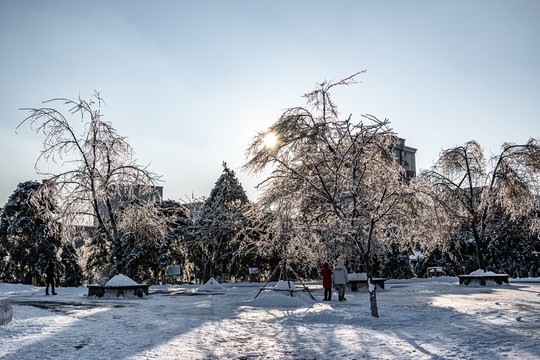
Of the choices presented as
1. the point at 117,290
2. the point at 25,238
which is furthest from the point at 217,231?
the point at 117,290

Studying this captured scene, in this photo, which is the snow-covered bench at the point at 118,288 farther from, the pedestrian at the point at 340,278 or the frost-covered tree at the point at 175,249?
the frost-covered tree at the point at 175,249

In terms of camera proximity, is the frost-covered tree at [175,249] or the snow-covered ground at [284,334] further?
the frost-covered tree at [175,249]

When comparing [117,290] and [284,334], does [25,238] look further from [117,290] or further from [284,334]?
[284,334]

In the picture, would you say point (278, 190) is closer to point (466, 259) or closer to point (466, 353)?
point (466, 353)

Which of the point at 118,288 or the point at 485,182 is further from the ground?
the point at 485,182

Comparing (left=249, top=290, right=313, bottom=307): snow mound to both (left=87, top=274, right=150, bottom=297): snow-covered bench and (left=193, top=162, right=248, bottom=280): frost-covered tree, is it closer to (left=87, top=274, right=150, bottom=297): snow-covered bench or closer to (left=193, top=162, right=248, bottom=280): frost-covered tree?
(left=87, top=274, right=150, bottom=297): snow-covered bench

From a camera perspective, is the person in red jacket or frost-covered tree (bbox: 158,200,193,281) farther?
frost-covered tree (bbox: 158,200,193,281)

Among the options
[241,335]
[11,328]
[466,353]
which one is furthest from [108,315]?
[466,353]

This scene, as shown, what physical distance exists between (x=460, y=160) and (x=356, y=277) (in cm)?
957

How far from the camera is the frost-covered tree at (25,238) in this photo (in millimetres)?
31922

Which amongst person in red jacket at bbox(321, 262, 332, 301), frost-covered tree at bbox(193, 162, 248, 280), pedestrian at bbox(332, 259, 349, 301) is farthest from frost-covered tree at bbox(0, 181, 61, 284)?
pedestrian at bbox(332, 259, 349, 301)

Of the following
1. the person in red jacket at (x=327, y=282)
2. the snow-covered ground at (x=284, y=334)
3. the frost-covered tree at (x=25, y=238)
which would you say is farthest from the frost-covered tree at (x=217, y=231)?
the snow-covered ground at (x=284, y=334)

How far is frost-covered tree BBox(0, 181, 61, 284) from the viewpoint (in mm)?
31922

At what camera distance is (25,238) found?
1315 inches
